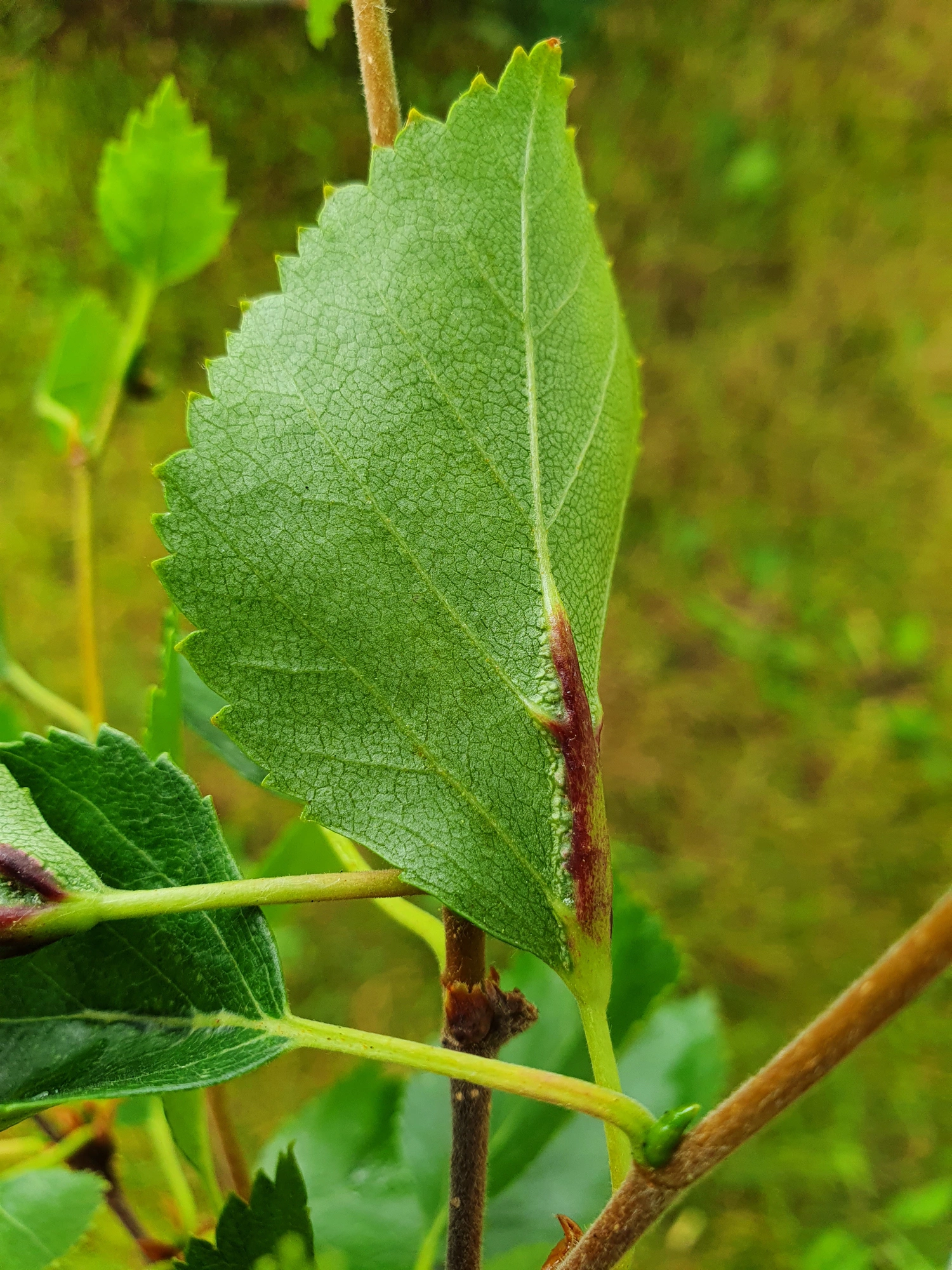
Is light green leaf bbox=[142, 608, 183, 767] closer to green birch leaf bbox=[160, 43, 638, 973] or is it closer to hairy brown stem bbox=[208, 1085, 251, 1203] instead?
green birch leaf bbox=[160, 43, 638, 973]

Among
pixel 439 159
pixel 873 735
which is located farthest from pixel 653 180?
pixel 439 159

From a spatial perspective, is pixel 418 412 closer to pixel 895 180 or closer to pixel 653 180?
pixel 653 180

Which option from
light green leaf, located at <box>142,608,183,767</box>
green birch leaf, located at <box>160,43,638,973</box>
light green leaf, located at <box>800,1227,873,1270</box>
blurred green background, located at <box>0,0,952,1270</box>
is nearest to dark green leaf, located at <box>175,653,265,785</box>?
light green leaf, located at <box>142,608,183,767</box>

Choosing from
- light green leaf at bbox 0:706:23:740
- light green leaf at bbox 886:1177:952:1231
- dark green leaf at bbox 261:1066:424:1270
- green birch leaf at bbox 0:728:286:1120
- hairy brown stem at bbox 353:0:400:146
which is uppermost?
hairy brown stem at bbox 353:0:400:146

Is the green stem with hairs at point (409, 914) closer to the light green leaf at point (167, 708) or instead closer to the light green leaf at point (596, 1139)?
the light green leaf at point (167, 708)

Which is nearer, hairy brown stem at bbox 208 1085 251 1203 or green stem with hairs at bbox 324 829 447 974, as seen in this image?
green stem with hairs at bbox 324 829 447 974

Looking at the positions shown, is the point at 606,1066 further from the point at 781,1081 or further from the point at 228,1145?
the point at 228,1145
